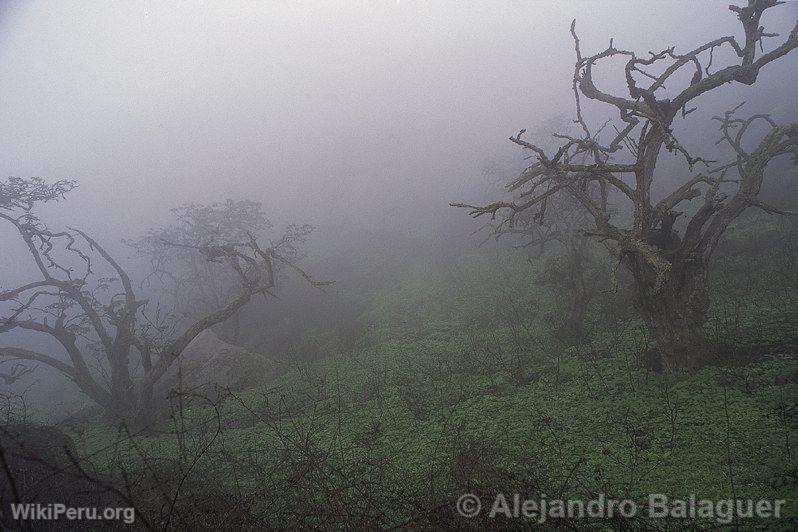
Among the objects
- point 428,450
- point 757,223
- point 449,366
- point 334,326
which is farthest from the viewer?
point 334,326

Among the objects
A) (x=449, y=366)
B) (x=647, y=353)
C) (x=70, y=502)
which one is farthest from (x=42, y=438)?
(x=647, y=353)

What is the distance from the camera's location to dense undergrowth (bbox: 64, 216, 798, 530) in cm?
470

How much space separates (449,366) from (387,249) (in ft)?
79.7

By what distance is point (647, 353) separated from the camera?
27.2 feet

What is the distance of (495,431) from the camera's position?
6.77 meters

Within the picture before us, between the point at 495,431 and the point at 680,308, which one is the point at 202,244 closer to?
the point at 495,431

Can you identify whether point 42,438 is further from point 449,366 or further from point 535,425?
point 535,425

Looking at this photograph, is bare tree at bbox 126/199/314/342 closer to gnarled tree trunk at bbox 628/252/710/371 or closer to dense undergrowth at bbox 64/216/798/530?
dense undergrowth at bbox 64/216/798/530

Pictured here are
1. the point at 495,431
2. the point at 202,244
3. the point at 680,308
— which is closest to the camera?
the point at 495,431

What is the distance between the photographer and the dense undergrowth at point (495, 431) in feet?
15.4

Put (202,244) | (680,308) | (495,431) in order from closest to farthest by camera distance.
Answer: (495,431), (680,308), (202,244)

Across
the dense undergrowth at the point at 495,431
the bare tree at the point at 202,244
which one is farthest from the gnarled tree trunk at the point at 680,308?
the bare tree at the point at 202,244

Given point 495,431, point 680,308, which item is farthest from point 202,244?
point 680,308

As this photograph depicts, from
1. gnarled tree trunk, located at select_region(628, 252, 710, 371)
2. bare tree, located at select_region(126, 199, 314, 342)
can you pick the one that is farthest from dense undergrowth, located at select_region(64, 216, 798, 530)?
bare tree, located at select_region(126, 199, 314, 342)
